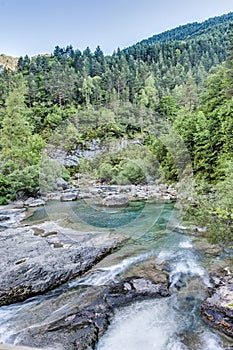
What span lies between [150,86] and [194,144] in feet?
107

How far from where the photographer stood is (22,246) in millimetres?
10266

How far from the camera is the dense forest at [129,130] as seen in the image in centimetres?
1959

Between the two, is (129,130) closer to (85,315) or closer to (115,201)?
(115,201)

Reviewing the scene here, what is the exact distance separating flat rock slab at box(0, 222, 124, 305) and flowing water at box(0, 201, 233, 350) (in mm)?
325

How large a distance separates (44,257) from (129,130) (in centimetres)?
2560

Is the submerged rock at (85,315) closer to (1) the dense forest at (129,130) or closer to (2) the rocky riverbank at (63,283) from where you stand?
(2) the rocky riverbank at (63,283)

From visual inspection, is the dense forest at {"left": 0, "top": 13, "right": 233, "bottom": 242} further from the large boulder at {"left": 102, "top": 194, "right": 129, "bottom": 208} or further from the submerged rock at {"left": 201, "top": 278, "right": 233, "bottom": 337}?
the large boulder at {"left": 102, "top": 194, "right": 129, "bottom": 208}

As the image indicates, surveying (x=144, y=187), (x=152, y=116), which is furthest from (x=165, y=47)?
(x=144, y=187)

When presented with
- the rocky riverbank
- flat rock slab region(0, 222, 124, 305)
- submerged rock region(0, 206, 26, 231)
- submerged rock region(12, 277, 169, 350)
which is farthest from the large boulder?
submerged rock region(12, 277, 169, 350)

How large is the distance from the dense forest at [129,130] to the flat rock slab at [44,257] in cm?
465

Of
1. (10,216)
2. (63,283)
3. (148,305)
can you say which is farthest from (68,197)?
(148,305)

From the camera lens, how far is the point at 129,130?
33.2 meters

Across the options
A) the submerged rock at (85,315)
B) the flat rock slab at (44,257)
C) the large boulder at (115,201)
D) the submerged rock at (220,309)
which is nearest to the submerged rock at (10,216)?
the flat rock slab at (44,257)

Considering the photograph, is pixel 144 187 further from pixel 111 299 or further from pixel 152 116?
pixel 111 299
